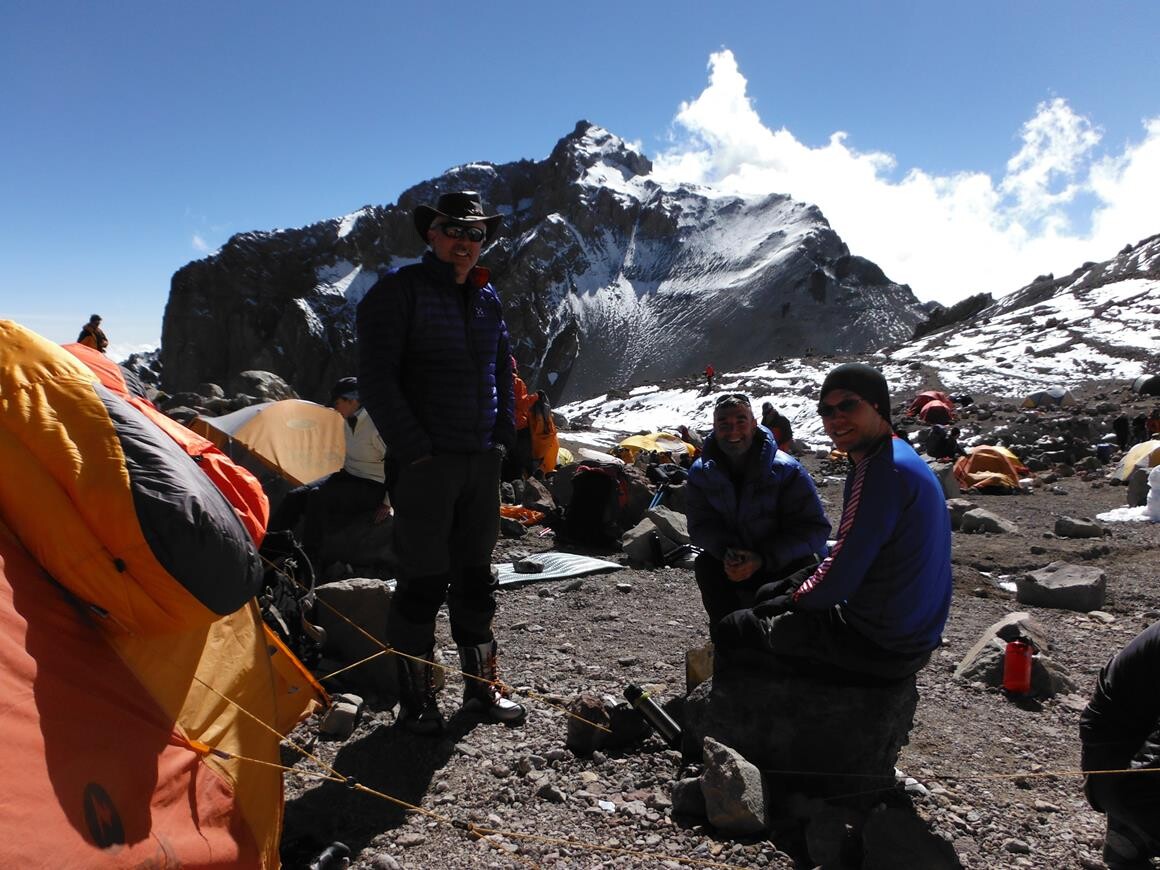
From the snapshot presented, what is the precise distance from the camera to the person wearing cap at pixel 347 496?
6738mm

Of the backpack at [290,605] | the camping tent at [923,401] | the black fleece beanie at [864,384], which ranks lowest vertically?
the backpack at [290,605]

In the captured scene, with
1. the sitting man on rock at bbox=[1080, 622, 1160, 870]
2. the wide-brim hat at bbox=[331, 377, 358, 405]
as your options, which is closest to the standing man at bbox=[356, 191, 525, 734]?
the sitting man on rock at bbox=[1080, 622, 1160, 870]

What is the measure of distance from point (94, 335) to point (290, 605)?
31.6ft

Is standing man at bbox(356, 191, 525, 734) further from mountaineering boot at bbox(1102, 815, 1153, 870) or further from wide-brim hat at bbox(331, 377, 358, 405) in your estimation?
wide-brim hat at bbox(331, 377, 358, 405)

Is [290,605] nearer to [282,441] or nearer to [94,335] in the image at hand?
[282,441]

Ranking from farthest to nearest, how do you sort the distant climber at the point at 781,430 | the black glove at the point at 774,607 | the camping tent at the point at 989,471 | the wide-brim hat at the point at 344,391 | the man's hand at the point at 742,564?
the camping tent at the point at 989,471 → the distant climber at the point at 781,430 → the wide-brim hat at the point at 344,391 → the man's hand at the point at 742,564 → the black glove at the point at 774,607

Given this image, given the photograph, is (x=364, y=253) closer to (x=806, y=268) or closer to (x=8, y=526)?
(x=806, y=268)

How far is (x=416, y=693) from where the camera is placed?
378 centimetres

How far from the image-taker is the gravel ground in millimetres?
2938

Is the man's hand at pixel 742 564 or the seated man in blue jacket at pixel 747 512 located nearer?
the man's hand at pixel 742 564

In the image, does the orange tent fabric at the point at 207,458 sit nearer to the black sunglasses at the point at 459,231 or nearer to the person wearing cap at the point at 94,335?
the black sunglasses at the point at 459,231

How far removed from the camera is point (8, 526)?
2256 mm

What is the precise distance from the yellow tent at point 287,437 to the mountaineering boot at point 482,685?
5.89 m

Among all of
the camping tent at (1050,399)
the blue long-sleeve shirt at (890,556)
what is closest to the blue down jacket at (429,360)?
the blue long-sleeve shirt at (890,556)
